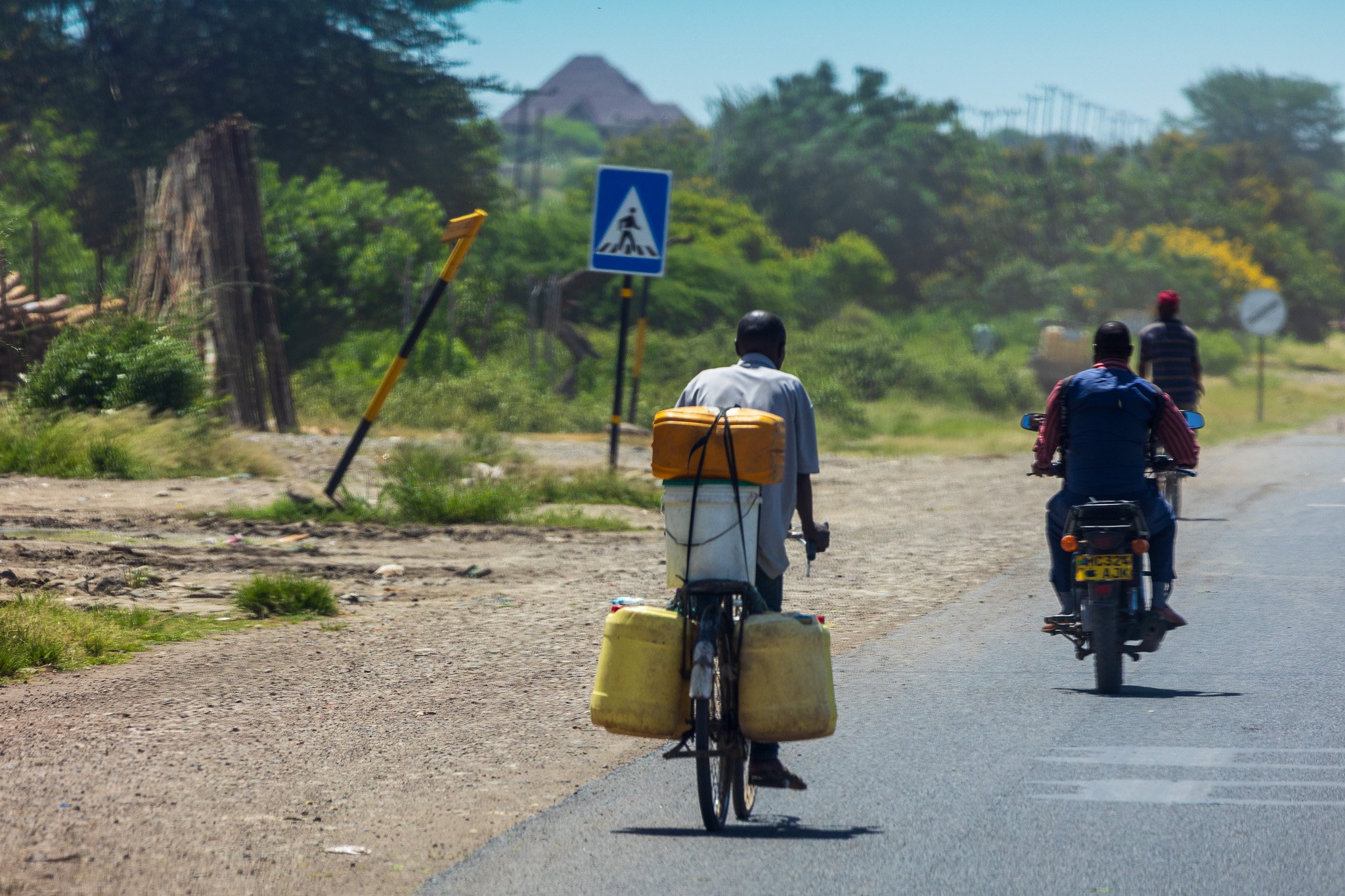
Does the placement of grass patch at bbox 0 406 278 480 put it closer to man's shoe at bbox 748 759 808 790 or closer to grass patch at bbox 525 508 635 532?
grass patch at bbox 525 508 635 532

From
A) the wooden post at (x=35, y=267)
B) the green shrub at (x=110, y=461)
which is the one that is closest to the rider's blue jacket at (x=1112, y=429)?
the green shrub at (x=110, y=461)

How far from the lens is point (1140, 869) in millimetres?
4371

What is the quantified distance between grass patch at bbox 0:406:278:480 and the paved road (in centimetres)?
901

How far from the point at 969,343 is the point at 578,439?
85.8 feet

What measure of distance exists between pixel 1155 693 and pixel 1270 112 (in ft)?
405

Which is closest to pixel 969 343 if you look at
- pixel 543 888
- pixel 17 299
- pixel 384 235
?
pixel 384 235

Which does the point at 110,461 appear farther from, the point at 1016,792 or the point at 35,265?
the point at 1016,792

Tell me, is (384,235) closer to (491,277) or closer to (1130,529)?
(491,277)

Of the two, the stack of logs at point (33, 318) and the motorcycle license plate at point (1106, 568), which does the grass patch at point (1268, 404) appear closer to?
the stack of logs at point (33, 318)

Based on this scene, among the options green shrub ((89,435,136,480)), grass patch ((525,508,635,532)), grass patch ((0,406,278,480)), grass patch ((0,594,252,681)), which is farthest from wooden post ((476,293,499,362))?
grass patch ((0,594,252,681))

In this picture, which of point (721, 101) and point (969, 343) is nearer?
point (969, 343)

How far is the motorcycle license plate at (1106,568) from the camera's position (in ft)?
22.2

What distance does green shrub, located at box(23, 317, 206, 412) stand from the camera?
15.8 m

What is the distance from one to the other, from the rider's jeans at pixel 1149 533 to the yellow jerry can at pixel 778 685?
2641 millimetres
